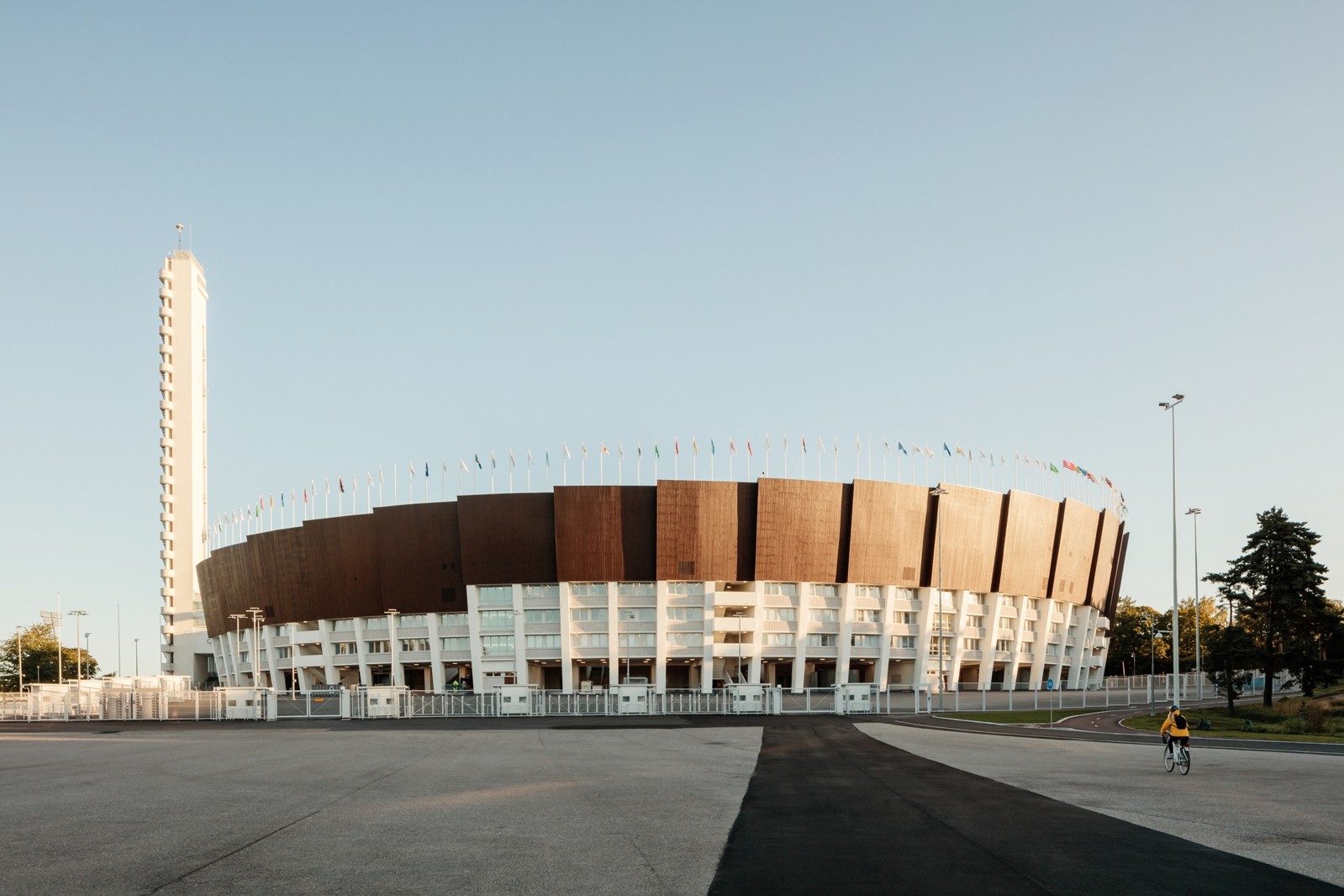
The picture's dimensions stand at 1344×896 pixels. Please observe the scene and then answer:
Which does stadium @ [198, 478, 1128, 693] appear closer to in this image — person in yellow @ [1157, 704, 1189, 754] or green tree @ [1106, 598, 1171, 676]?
green tree @ [1106, 598, 1171, 676]

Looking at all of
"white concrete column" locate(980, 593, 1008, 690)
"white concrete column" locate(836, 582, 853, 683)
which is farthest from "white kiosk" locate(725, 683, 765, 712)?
"white concrete column" locate(980, 593, 1008, 690)

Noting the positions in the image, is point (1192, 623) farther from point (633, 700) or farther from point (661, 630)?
point (633, 700)

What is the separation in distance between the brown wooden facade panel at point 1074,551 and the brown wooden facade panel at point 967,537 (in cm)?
1078

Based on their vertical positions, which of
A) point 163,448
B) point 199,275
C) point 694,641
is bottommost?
point 694,641

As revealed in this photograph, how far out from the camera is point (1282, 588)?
246 ft

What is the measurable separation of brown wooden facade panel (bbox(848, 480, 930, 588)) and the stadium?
178 mm

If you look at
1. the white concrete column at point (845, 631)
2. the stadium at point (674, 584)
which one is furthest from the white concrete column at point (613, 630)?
the white concrete column at point (845, 631)

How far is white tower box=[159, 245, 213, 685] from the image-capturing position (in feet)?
538

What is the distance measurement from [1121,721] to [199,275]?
153239 millimetres

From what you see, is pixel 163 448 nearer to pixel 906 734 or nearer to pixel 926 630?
pixel 926 630

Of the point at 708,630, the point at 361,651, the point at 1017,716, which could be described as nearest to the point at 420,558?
the point at 361,651

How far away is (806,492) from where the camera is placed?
343ft

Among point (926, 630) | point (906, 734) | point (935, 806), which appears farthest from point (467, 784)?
point (926, 630)

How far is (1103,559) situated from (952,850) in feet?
417
